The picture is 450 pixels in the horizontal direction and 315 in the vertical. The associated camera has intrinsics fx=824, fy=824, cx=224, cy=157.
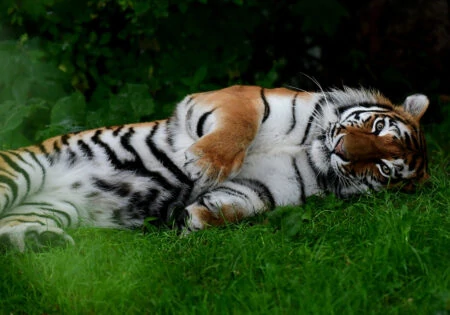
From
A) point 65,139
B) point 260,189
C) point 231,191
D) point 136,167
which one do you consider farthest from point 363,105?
point 65,139

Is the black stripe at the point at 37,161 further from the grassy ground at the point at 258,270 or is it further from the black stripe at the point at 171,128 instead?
the black stripe at the point at 171,128

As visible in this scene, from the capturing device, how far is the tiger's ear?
450 centimetres

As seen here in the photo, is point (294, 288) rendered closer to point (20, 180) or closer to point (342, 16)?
point (20, 180)

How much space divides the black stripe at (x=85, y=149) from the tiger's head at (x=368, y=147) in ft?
3.84

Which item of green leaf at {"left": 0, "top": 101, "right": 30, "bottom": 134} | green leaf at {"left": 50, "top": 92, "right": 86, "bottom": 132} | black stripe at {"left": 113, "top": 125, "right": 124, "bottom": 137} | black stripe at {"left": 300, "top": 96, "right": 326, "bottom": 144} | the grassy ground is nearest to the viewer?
the grassy ground

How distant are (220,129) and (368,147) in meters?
0.74

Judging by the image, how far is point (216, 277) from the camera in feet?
10.7

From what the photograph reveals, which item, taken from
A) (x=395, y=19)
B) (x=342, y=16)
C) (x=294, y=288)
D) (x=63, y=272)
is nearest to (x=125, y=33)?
(x=342, y=16)

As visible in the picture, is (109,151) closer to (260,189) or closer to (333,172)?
(260,189)

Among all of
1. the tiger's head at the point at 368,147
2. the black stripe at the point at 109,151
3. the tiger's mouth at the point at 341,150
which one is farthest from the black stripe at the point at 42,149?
the tiger's mouth at the point at 341,150

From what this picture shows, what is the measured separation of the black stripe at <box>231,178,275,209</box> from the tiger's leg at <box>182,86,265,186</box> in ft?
0.77

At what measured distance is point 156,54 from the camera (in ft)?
19.7

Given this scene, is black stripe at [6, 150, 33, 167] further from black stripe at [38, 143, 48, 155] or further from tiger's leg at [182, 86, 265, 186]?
tiger's leg at [182, 86, 265, 186]

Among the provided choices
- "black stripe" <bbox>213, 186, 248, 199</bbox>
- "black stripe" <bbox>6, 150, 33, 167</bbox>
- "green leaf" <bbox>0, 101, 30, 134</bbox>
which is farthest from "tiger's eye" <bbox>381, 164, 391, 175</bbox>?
"green leaf" <bbox>0, 101, 30, 134</bbox>
